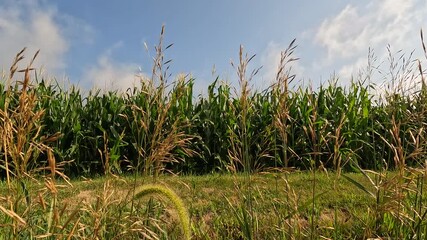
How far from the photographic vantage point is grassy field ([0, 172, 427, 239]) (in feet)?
4.62

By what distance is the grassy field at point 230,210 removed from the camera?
1408 mm

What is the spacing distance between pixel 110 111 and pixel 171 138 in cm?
718

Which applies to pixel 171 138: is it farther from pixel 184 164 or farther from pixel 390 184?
pixel 184 164

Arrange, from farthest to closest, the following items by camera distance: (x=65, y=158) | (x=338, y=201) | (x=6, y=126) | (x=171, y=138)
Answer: (x=65, y=158) < (x=338, y=201) < (x=171, y=138) < (x=6, y=126)

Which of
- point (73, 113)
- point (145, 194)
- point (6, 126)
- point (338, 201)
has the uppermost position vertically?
point (73, 113)

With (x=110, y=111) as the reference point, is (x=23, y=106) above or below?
below

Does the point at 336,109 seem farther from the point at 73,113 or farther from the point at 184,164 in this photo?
the point at 73,113

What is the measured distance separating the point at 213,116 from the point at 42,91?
3.39 meters

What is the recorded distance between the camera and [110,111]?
859 cm

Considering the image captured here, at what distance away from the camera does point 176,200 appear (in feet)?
4.57

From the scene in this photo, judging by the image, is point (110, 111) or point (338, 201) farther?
point (110, 111)

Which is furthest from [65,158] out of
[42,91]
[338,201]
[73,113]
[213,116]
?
[338,201]

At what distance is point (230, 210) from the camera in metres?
2.75

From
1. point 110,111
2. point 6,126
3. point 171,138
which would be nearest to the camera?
point 6,126
